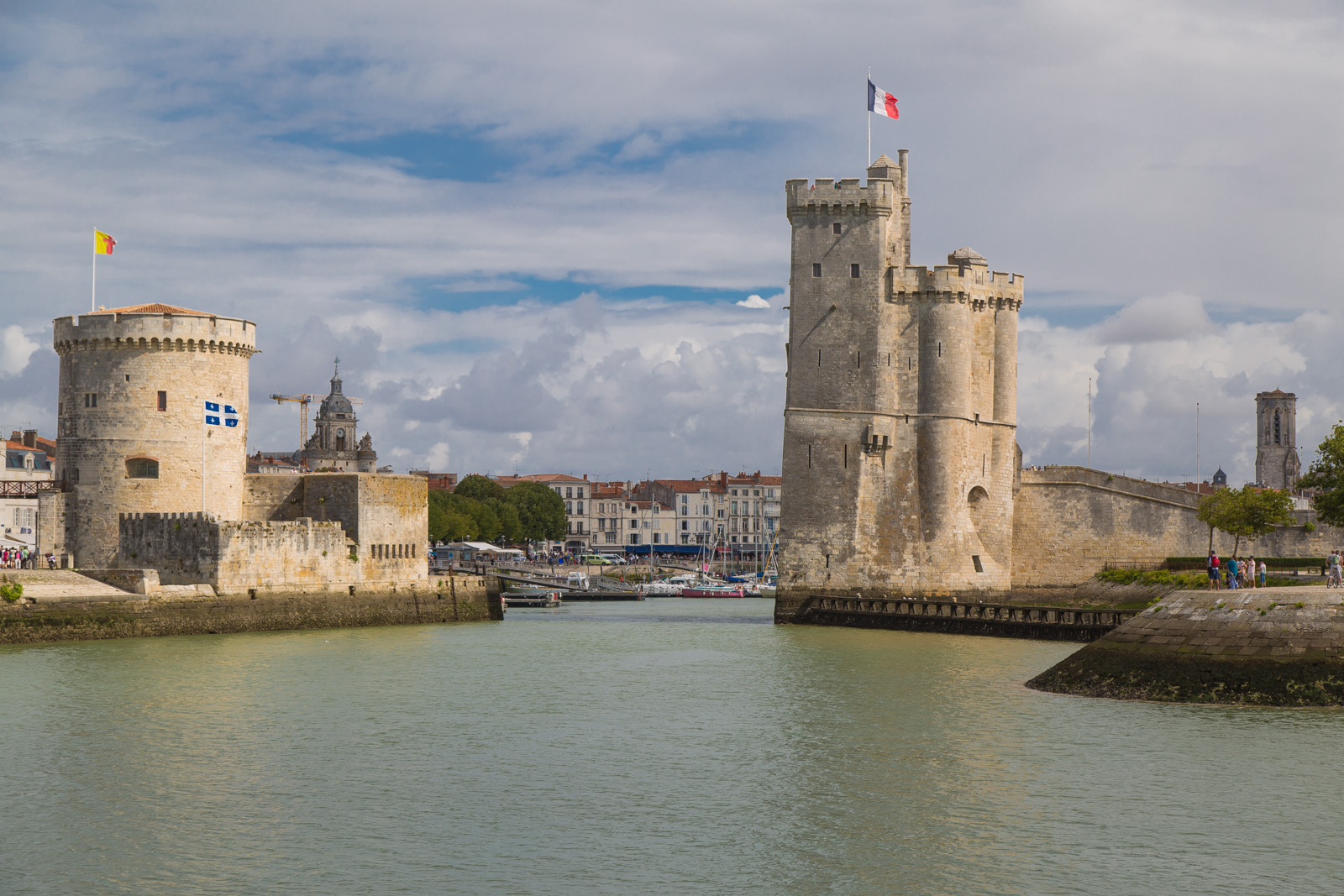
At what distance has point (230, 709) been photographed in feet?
87.9

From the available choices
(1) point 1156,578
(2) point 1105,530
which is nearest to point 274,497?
(1) point 1156,578

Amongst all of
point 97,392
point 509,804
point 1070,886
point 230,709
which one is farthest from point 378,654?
Result: point 1070,886

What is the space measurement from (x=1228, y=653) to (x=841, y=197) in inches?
1001

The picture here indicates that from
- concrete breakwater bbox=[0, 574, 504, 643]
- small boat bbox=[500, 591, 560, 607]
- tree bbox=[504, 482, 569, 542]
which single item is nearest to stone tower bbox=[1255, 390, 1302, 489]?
tree bbox=[504, 482, 569, 542]

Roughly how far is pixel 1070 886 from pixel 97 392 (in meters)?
36.0

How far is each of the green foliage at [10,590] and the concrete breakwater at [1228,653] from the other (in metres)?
26.0

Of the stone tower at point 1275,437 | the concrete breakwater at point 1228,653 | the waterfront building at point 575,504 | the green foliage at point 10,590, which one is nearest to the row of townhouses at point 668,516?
the waterfront building at point 575,504

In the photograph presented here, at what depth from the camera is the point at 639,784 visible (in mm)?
20828

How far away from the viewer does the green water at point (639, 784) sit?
16297mm

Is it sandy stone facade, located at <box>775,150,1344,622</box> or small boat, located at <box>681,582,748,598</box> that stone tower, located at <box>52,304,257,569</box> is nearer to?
sandy stone facade, located at <box>775,150,1344,622</box>

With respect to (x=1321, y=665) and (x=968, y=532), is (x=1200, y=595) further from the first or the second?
(x=968, y=532)

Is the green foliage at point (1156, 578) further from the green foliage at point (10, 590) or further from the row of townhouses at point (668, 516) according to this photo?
the row of townhouses at point (668, 516)

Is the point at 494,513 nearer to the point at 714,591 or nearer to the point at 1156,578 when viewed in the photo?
the point at 714,591

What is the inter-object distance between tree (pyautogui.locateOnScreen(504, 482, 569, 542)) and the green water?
265 feet
